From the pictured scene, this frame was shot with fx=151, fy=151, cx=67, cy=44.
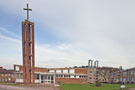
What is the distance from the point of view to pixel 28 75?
97.8ft

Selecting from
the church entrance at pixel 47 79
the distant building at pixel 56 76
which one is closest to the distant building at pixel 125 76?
the distant building at pixel 56 76

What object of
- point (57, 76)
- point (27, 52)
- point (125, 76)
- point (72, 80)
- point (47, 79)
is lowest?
point (125, 76)

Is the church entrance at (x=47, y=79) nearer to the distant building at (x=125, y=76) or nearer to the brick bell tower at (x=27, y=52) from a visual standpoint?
the brick bell tower at (x=27, y=52)

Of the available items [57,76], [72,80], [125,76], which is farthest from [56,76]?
[125,76]

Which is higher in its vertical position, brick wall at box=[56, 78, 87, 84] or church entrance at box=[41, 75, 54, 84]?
church entrance at box=[41, 75, 54, 84]

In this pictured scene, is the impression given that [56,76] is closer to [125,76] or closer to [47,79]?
[47,79]

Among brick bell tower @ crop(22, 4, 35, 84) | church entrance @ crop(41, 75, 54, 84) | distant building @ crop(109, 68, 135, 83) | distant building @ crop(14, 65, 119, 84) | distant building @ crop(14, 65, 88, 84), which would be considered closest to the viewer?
brick bell tower @ crop(22, 4, 35, 84)

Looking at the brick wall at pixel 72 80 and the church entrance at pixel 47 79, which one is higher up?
the church entrance at pixel 47 79

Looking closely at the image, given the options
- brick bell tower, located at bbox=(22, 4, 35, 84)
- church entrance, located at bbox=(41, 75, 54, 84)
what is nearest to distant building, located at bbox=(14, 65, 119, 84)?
church entrance, located at bbox=(41, 75, 54, 84)

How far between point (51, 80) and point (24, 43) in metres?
20.8

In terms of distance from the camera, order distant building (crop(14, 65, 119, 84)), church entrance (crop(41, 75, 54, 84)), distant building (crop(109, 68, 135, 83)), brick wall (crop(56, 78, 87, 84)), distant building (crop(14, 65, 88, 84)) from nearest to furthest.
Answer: distant building (crop(14, 65, 88, 84))
distant building (crop(14, 65, 119, 84))
church entrance (crop(41, 75, 54, 84))
brick wall (crop(56, 78, 87, 84))
distant building (crop(109, 68, 135, 83))

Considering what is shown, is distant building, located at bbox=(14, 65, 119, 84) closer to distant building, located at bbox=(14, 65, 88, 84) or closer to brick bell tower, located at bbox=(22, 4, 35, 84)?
distant building, located at bbox=(14, 65, 88, 84)

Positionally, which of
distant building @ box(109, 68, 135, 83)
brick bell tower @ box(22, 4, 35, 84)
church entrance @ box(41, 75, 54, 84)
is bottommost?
distant building @ box(109, 68, 135, 83)

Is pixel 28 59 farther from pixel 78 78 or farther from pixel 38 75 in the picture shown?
pixel 78 78
